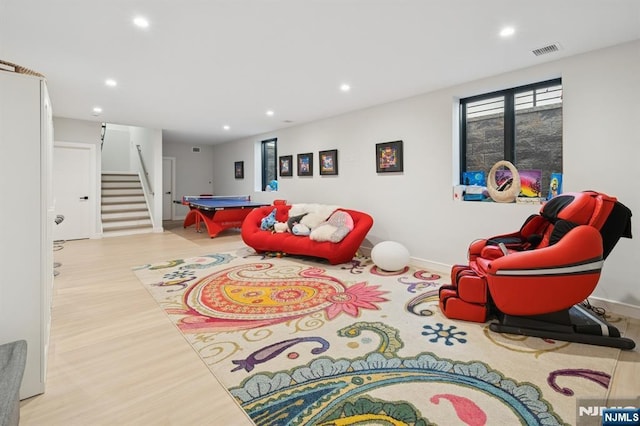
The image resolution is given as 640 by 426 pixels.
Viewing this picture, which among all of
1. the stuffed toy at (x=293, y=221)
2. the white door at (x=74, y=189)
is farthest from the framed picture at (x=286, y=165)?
the white door at (x=74, y=189)

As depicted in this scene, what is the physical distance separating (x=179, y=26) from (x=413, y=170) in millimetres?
3606

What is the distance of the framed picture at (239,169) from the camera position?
9.40 m

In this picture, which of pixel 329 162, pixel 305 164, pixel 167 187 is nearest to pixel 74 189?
pixel 167 187

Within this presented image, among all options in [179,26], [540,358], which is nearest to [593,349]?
[540,358]

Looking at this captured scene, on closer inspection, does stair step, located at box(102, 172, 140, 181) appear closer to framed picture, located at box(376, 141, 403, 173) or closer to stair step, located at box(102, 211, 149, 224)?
stair step, located at box(102, 211, 149, 224)

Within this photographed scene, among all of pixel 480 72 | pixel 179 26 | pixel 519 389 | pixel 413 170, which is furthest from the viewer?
pixel 413 170

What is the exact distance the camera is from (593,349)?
94.2 inches

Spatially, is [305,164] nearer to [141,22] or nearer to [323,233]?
[323,233]

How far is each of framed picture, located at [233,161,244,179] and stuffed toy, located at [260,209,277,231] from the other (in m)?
3.88

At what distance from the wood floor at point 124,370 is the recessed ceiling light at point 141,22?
2700 mm

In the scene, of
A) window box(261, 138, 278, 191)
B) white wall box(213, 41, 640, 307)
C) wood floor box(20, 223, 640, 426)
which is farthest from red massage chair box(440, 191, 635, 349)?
window box(261, 138, 278, 191)

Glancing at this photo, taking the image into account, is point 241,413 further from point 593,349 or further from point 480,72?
point 480,72

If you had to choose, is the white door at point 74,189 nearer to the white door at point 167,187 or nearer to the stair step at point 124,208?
the stair step at point 124,208

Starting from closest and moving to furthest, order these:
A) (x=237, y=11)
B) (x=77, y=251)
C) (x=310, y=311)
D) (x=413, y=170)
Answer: (x=237, y=11), (x=310, y=311), (x=413, y=170), (x=77, y=251)
